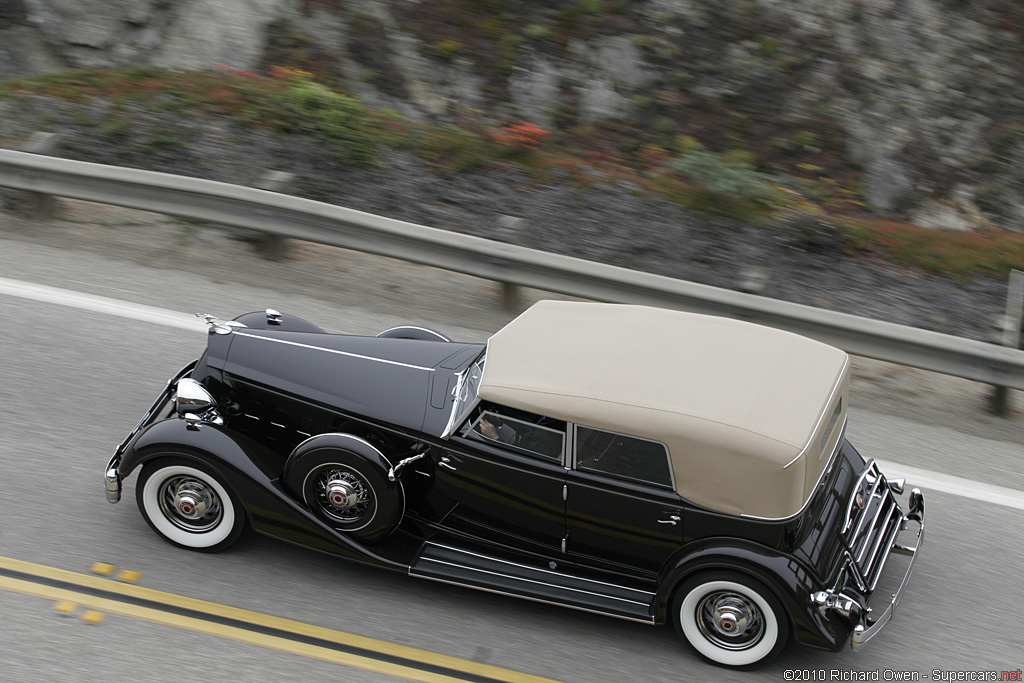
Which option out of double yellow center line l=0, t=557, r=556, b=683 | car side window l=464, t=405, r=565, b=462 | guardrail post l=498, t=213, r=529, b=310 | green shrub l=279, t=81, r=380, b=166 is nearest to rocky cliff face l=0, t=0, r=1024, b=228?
green shrub l=279, t=81, r=380, b=166

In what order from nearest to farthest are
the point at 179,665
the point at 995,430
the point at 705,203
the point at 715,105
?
1. the point at 179,665
2. the point at 995,430
3. the point at 705,203
4. the point at 715,105

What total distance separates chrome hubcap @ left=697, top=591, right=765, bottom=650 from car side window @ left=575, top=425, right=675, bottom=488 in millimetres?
673

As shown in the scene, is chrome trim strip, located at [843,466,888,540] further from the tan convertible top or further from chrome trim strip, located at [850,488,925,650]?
the tan convertible top

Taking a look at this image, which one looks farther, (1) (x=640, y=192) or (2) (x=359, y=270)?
(1) (x=640, y=192)

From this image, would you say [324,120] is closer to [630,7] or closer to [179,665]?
[630,7]

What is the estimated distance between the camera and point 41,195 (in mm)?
8805

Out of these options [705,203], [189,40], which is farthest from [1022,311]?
[189,40]

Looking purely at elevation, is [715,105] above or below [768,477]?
below

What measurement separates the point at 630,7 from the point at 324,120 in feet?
17.1

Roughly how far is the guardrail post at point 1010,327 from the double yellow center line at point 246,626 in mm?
4701

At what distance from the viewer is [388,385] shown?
→ 5492 millimetres

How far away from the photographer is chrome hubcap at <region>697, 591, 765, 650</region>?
4.87 metres

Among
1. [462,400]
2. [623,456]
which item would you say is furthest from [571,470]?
[462,400]

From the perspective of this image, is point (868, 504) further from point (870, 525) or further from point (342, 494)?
point (342, 494)
